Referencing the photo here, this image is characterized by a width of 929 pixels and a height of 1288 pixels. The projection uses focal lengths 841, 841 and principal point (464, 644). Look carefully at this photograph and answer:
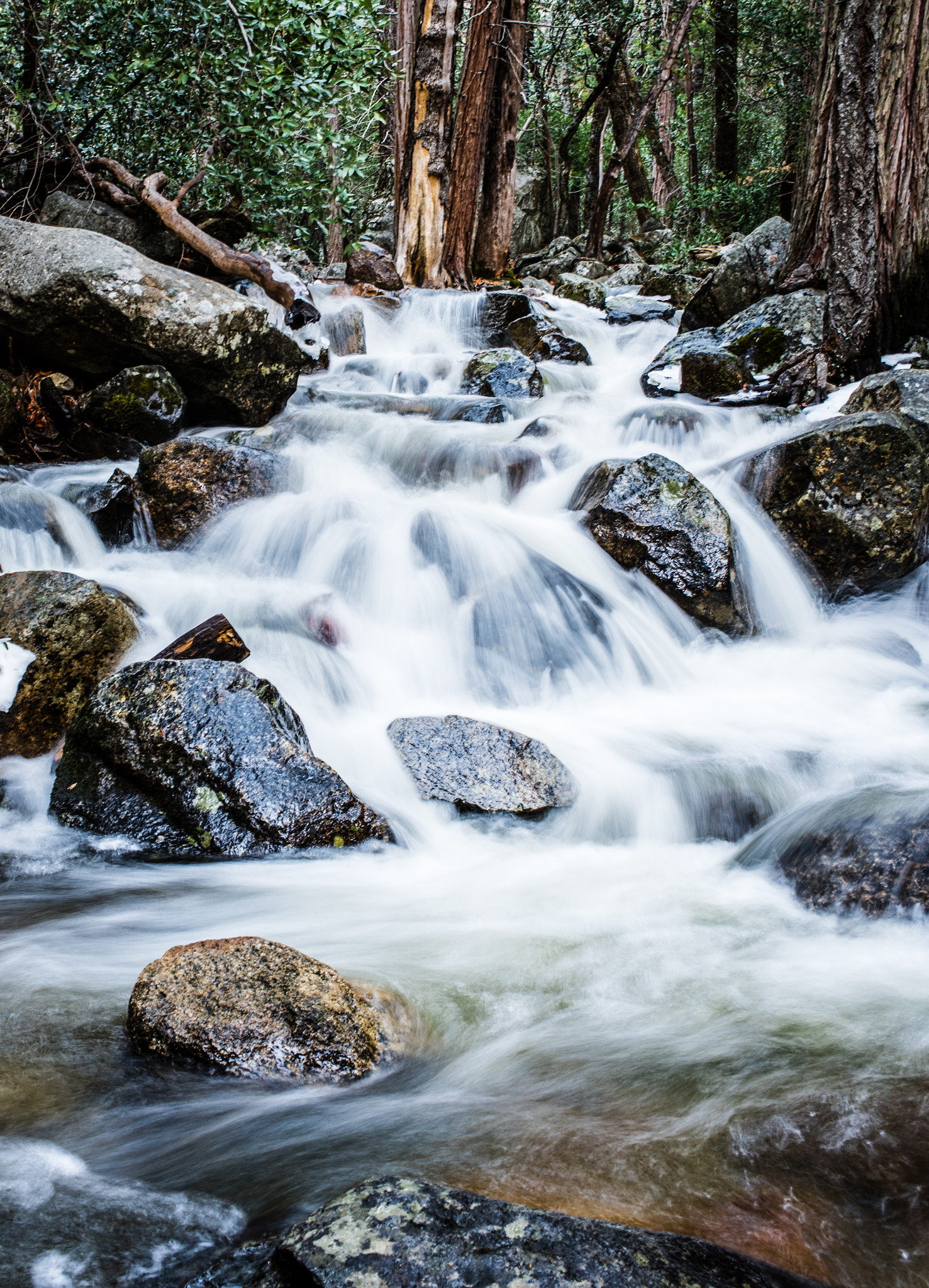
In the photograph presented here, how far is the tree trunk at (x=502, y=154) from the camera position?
41.8 feet

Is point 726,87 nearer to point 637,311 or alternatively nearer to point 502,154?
point 502,154

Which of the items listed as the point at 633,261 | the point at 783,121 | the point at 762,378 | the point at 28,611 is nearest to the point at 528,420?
the point at 762,378

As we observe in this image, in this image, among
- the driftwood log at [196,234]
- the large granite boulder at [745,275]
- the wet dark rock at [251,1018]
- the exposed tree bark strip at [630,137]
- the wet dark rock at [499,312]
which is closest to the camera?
the wet dark rock at [251,1018]

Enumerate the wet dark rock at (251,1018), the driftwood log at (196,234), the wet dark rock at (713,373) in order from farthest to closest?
the driftwood log at (196,234) → the wet dark rock at (713,373) → the wet dark rock at (251,1018)

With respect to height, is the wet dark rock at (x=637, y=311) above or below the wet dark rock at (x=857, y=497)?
above

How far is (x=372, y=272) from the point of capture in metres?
11.7

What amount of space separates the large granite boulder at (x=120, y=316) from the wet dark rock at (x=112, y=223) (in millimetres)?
2266

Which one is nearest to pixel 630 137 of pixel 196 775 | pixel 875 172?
pixel 875 172

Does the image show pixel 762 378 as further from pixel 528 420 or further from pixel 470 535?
pixel 470 535

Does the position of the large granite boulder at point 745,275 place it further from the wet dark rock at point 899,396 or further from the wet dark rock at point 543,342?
the wet dark rock at point 899,396

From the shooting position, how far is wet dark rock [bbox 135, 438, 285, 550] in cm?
608

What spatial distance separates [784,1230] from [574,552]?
16.2ft

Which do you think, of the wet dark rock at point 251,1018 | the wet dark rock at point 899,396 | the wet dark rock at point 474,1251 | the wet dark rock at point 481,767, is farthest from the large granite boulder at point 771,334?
the wet dark rock at point 474,1251

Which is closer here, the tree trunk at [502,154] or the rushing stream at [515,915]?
the rushing stream at [515,915]
